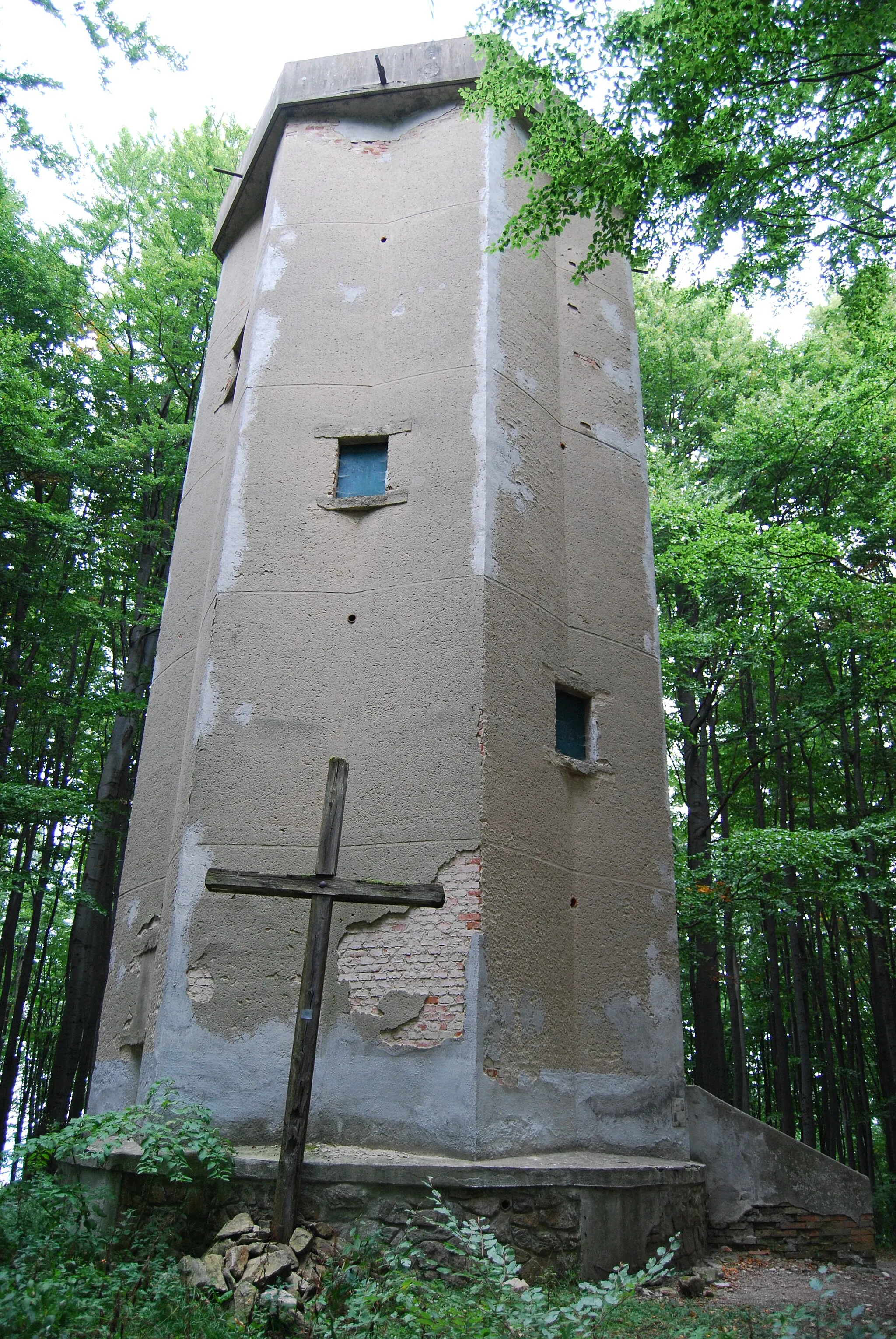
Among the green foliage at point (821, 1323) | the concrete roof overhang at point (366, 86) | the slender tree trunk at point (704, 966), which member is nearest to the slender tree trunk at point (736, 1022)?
the slender tree trunk at point (704, 966)

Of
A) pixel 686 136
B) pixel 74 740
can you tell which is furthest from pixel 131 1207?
pixel 74 740

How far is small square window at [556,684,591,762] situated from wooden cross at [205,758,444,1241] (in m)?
2.54

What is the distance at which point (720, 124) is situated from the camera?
6980 millimetres

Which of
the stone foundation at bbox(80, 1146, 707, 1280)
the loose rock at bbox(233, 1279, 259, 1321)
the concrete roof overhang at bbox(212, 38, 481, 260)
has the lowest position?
the loose rock at bbox(233, 1279, 259, 1321)

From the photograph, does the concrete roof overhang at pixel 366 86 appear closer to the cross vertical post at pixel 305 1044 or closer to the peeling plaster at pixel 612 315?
the peeling plaster at pixel 612 315

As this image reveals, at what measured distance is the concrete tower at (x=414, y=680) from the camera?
6.92m

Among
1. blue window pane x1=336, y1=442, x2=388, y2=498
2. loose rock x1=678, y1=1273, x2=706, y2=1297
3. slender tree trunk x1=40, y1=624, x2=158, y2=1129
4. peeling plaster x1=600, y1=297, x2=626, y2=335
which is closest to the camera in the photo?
loose rock x1=678, y1=1273, x2=706, y2=1297

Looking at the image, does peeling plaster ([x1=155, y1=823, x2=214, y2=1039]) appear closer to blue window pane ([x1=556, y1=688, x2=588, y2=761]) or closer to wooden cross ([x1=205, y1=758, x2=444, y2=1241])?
wooden cross ([x1=205, y1=758, x2=444, y2=1241])

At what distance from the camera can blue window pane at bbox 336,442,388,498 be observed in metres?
8.84

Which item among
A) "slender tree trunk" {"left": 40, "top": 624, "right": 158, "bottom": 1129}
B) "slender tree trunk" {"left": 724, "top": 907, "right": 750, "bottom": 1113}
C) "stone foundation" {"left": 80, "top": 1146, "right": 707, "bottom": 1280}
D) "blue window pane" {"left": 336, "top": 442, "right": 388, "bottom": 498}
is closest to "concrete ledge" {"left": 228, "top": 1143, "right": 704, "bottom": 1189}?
"stone foundation" {"left": 80, "top": 1146, "right": 707, "bottom": 1280}

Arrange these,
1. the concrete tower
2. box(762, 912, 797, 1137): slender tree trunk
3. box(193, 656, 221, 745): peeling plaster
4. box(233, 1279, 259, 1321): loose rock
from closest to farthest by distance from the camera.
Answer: box(233, 1279, 259, 1321): loose rock < the concrete tower < box(193, 656, 221, 745): peeling plaster < box(762, 912, 797, 1137): slender tree trunk

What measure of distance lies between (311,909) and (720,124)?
6.31m

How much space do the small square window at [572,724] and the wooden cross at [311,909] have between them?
2542 millimetres

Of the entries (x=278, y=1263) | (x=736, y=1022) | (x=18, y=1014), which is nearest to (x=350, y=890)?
(x=278, y=1263)
